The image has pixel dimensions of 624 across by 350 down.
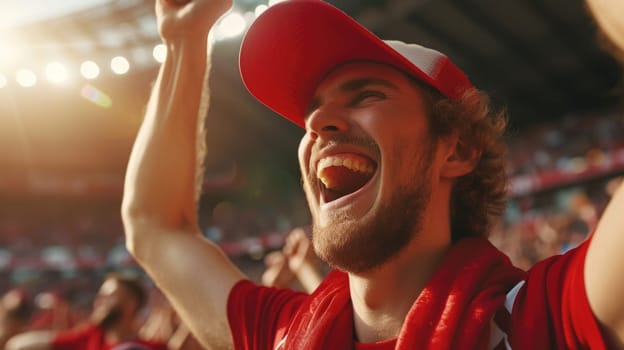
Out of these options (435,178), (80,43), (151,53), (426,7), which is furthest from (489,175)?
(80,43)

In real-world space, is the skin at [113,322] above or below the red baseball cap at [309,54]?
below

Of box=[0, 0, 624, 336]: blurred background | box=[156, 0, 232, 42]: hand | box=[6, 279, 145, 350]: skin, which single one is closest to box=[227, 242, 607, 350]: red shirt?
box=[156, 0, 232, 42]: hand

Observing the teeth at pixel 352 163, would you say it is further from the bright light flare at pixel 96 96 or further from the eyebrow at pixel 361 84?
the bright light flare at pixel 96 96

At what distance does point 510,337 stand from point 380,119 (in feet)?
1.56

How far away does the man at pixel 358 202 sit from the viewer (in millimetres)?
903

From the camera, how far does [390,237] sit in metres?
1.05

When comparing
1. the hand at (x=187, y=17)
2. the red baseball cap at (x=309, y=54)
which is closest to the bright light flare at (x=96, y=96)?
the hand at (x=187, y=17)

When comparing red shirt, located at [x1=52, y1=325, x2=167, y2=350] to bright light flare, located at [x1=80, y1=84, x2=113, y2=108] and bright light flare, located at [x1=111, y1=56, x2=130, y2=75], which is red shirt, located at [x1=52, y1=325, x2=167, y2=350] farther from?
bright light flare, located at [x1=80, y1=84, x2=113, y2=108]

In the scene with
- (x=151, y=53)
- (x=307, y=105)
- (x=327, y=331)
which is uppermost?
(x=307, y=105)

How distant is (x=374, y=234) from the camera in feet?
3.41

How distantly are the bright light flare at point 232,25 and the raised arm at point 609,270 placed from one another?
11.8 meters

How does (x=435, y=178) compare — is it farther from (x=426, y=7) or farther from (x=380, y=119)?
(x=426, y=7)

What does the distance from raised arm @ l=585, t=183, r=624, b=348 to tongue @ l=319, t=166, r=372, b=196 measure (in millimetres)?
507

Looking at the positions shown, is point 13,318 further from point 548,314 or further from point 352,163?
point 548,314
